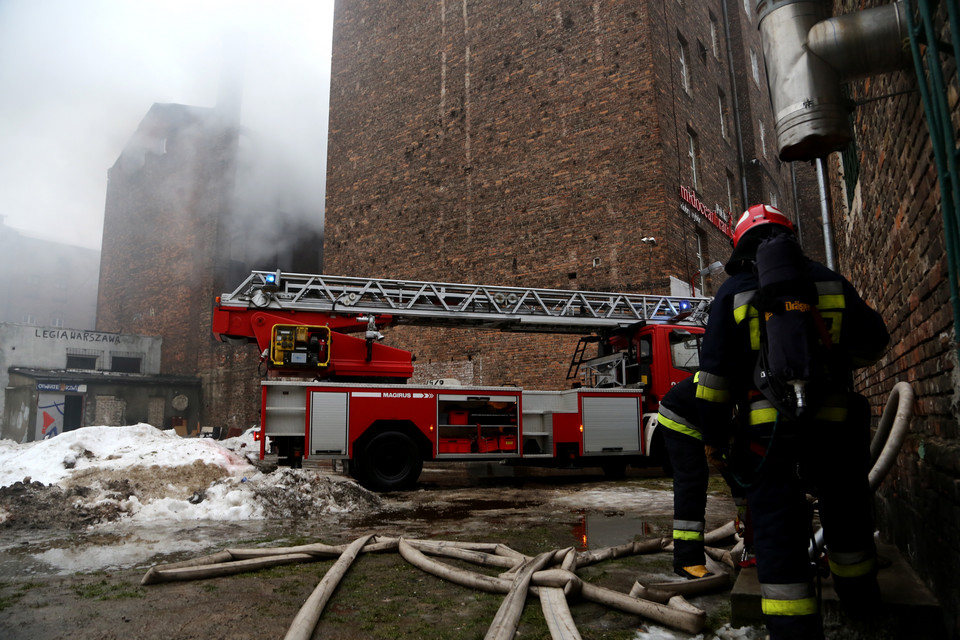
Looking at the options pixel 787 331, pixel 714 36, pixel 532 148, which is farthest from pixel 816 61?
pixel 714 36

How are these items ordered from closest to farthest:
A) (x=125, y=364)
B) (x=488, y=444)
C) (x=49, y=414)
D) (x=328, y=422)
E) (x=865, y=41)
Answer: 1. (x=865, y=41)
2. (x=328, y=422)
3. (x=488, y=444)
4. (x=49, y=414)
5. (x=125, y=364)

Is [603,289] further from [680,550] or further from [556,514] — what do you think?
[680,550]

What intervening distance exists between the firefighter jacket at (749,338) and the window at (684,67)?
52.4 ft

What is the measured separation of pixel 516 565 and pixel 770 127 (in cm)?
2374

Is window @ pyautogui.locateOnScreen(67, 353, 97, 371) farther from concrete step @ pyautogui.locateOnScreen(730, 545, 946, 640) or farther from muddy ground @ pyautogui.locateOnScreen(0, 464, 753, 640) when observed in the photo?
concrete step @ pyautogui.locateOnScreen(730, 545, 946, 640)

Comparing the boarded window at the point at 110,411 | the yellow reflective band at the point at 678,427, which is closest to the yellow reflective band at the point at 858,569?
the yellow reflective band at the point at 678,427

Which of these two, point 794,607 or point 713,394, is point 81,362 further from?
point 794,607

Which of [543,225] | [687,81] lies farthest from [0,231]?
[687,81]

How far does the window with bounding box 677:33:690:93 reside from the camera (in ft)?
55.5

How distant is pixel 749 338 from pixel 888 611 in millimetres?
1141

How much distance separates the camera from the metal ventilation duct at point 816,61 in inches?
102

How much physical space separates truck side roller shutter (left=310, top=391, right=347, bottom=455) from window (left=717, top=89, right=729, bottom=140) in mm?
15314

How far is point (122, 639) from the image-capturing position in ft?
8.80

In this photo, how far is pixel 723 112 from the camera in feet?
66.0
